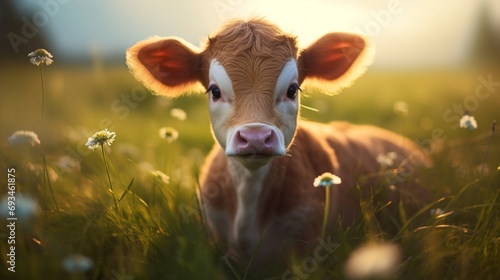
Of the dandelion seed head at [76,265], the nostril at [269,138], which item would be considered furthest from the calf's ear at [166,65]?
the dandelion seed head at [76,265]

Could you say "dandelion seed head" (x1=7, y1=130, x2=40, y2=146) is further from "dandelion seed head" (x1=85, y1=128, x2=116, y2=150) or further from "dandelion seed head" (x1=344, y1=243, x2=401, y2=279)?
"dandelion seed head" (x1=344, y1=243, x2=401, y2=279)

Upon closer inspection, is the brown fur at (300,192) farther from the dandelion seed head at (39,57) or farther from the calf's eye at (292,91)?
the dandelion seed head at (39,57)

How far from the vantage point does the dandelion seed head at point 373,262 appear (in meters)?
2.28

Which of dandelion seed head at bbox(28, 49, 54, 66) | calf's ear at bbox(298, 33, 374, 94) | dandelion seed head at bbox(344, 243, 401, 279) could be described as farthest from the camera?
calf's ear at bbox(298, 33, 374, 94)

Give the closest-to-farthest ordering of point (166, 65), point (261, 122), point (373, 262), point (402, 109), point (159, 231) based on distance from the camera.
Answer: point (373, 262)
point (261, 122)
point (159, 231)
point (166, 65)
point (402, 109)

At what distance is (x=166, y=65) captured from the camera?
3.99 meters

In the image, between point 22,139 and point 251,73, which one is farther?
point 251,73

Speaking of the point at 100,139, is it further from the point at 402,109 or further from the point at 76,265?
the point at 402,109

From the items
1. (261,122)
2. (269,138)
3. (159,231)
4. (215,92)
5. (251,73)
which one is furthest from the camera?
(215,92)

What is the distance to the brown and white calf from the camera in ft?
10.9

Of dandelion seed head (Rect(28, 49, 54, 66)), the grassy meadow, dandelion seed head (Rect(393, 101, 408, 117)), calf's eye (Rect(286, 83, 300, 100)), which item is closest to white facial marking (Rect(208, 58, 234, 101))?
calf's eye (Rect(286, 83, 300, 100))

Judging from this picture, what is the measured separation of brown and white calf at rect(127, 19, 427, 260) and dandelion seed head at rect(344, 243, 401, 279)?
21.7 inches

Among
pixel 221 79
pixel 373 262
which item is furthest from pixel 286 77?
pixel 373 262

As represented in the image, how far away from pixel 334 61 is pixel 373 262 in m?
2.23
